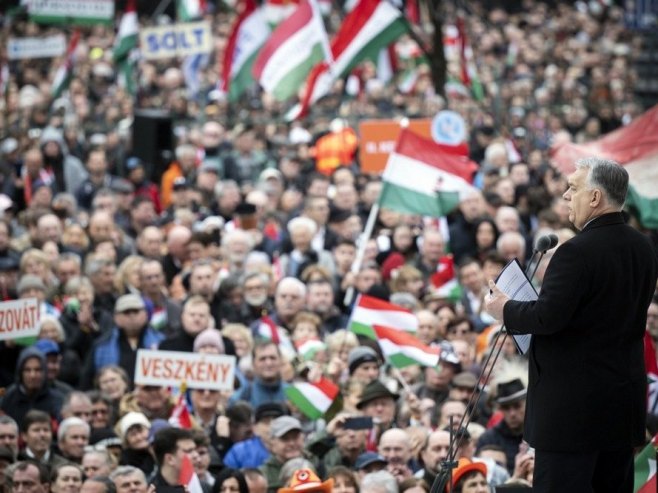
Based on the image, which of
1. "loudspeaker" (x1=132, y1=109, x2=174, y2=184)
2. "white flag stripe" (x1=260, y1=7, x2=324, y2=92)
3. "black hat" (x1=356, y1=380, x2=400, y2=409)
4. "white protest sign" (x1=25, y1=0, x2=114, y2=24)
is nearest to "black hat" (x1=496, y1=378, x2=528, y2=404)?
"black hat" (x1=356, y1=380, x2=400, y2=409)

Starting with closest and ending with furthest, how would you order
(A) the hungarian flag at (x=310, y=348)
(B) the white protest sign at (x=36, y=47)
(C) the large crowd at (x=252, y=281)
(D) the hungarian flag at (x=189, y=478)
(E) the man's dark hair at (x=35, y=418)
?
(D) the hungarian flag at (x=189, y=478)
(C) the large crowd at (x=252, y=281)
(E) the man's dark hair at (x=35, y=418)
(A) the hungarian flag at (x=310, y=348)
(B) the white protest sign at (x=36, y=47)

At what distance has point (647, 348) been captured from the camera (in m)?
10.3

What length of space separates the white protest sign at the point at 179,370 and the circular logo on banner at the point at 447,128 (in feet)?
23.4

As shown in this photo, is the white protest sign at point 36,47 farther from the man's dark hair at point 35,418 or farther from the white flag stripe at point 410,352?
the man's dark hair at point 35,418

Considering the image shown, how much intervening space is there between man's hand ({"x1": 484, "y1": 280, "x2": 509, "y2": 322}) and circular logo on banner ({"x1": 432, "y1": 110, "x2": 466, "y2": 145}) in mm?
10839

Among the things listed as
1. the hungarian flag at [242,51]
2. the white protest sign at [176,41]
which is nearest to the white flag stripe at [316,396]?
the hungarian flag at [242,51]

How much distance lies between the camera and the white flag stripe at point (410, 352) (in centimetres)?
1081

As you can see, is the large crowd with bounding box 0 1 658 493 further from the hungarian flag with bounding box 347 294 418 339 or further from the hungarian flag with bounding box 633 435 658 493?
the hungarian flag with bounding box 633 435 658 493

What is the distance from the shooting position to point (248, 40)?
19.7 m

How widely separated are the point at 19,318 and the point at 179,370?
1.14 meters

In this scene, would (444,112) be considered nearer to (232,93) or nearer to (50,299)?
(232,93)

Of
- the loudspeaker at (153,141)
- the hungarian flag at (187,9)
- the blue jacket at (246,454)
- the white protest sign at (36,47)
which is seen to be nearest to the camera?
the blue jacket at (246,454)

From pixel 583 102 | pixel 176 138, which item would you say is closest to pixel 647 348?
pixel 176 138

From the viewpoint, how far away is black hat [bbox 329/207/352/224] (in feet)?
54.0
